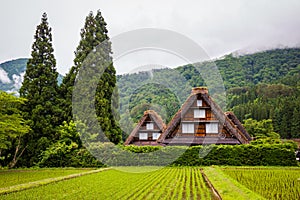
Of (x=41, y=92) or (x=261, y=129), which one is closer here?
(x=41, y=92)

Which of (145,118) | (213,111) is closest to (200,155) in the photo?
(213,111)

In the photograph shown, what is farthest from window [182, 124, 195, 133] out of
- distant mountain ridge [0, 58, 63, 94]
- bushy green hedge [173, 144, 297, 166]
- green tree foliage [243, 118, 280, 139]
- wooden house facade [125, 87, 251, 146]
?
distant mountain ridge [0, 58, 63, 94]

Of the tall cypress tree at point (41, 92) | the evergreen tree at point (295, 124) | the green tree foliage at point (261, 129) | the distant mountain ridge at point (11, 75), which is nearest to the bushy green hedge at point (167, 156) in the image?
the tall cypress tree at point (41, 92)

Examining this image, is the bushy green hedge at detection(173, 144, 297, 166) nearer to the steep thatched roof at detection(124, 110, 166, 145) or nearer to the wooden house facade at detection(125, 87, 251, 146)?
the wooden house facade at detection(125, 87, 251, 146)

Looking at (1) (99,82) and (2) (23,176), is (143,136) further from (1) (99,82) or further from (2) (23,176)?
(2) (23,176)

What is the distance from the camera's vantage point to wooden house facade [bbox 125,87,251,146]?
24.8 m

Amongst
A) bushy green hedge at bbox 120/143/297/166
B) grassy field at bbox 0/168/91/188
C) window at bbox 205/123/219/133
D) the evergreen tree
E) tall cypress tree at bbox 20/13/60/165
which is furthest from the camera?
the evergreen tree

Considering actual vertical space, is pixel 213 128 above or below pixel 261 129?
below

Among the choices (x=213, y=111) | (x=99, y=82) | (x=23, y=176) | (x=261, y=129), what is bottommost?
(x=23, y=176)

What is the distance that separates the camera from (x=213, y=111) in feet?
81.8

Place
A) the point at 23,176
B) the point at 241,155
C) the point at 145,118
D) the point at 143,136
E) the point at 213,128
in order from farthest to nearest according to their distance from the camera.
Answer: the point at 143,136
the point at 145,118
the point at 213,128
the point at 241,155
the point at 23,176

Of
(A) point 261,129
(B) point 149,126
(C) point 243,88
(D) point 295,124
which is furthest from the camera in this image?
(C) point 243,88

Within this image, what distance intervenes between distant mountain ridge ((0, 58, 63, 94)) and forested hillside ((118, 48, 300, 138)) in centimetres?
1915

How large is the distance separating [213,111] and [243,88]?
3671 centimetres
